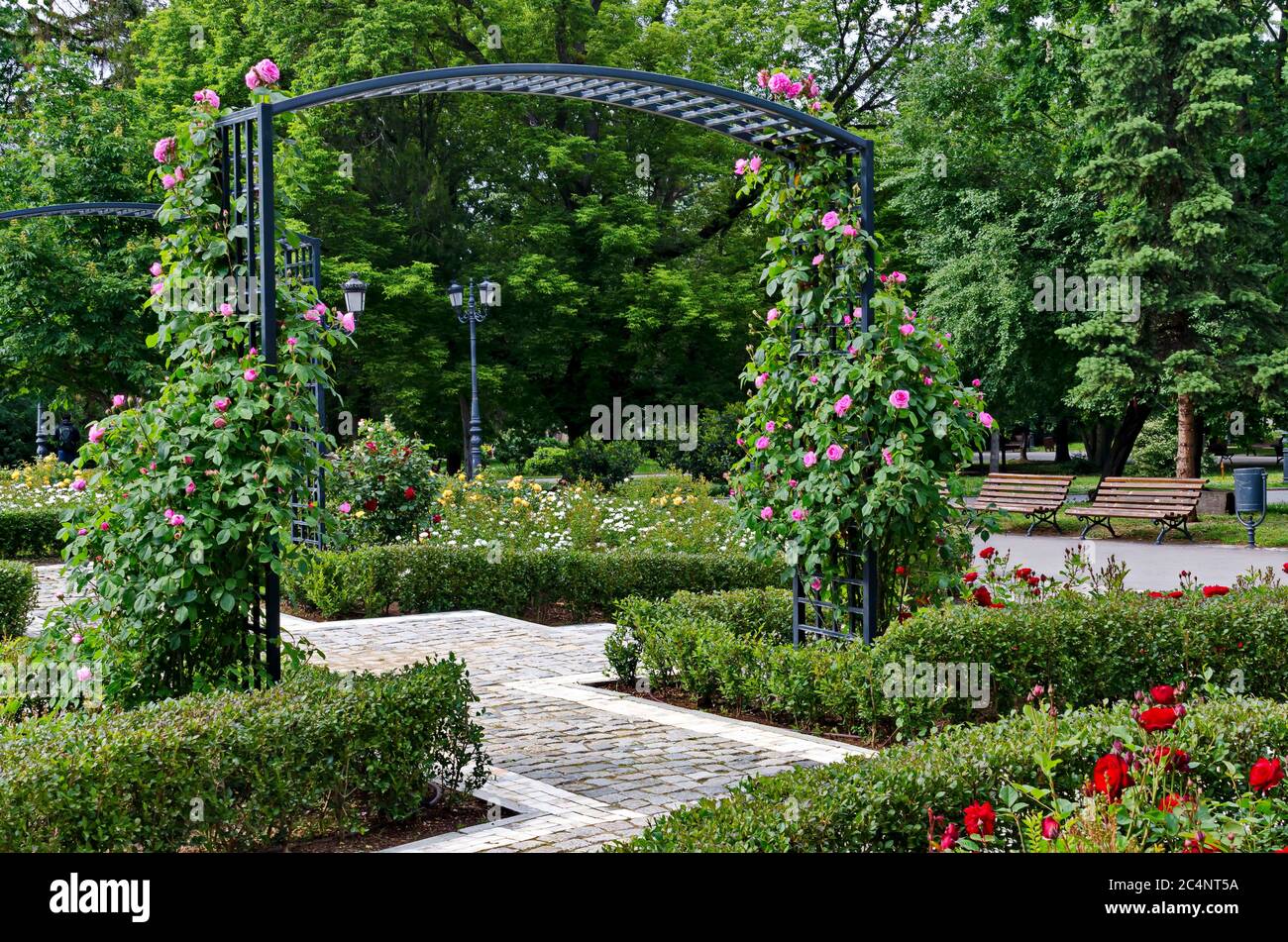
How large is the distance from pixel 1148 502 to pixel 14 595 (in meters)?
15.3

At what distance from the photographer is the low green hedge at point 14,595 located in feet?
32.0

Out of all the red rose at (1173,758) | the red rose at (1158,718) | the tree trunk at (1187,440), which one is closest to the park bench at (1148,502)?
the tree trunk at (1187,440)

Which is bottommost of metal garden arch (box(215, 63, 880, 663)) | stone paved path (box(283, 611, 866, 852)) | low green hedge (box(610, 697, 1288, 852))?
stone paved path (box(283, 611, 866, 852))

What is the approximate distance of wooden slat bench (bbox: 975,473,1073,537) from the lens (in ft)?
63.5

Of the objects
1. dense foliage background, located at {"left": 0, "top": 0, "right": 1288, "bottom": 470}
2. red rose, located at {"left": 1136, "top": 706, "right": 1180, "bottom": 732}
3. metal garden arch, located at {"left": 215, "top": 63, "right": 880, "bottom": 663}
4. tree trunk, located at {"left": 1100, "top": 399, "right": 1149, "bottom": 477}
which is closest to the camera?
red rose, located at {"left": 1136, "top": 706, "right": 1180, "bottom": 732}

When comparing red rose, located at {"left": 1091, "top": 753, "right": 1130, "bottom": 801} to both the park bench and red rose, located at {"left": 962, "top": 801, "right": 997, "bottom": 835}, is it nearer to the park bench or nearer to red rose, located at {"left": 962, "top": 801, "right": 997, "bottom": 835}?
red rose, located at {"left": 962, "top": 801, "right": 997, "bottom": 835}

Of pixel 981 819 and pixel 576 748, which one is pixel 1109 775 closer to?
pixel 981 819

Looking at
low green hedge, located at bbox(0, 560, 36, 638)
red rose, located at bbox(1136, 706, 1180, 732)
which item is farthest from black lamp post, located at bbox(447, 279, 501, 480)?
red rose, located at bbox(1136, 706, 1180, 732)

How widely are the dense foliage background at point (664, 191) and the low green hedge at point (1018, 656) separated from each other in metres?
13.8

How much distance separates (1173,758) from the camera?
3793 millimetres

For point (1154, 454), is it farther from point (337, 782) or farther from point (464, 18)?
point (337, 782)

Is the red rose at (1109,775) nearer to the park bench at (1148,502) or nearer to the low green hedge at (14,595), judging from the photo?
the low green hedge at (14,595)

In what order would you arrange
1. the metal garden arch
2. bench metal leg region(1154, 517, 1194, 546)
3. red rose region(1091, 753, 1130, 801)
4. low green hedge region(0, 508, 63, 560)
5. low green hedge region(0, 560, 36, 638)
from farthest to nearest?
bench metal leg region(1154, 517, 1194, 546)
low green hedge region(0, 508, 63, 560)
low green hedge region(0, 560, 36, 638)
the metal garden arch
red rose region(1091, 753, 1130, 801)

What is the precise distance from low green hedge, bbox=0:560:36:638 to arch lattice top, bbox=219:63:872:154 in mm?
5861
